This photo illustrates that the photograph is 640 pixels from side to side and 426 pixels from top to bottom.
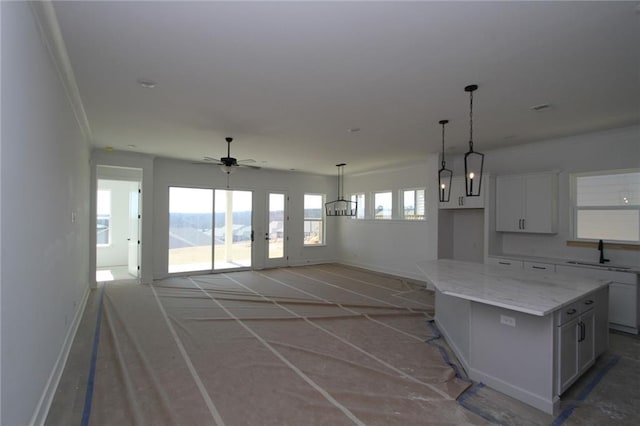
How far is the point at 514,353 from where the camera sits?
2.70 metres

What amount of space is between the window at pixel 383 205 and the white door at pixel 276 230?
8.50 ft

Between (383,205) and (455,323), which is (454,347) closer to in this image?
(455,323)

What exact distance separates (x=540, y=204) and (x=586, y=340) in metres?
2.92

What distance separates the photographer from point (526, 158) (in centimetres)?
576

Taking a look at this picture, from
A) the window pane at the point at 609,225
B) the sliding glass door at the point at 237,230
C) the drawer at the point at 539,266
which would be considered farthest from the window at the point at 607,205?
the sliding glass door at the point at 237,230

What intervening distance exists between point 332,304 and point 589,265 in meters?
3.84

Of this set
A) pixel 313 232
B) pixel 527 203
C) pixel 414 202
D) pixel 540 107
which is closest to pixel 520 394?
pixel 540 107

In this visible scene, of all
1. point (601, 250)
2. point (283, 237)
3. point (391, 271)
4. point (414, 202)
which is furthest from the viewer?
point (283, 237)

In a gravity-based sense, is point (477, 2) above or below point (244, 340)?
above

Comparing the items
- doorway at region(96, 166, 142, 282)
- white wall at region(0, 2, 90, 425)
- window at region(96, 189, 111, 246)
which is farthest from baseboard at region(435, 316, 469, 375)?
window at region(96, 189, 111, 246)

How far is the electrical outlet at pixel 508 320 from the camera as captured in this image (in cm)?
270

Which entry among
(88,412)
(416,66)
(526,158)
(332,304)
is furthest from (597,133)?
(88,412)

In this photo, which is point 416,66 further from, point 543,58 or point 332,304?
point 332,304

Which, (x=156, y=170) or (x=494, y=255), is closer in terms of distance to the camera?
(x=494, y=255)
